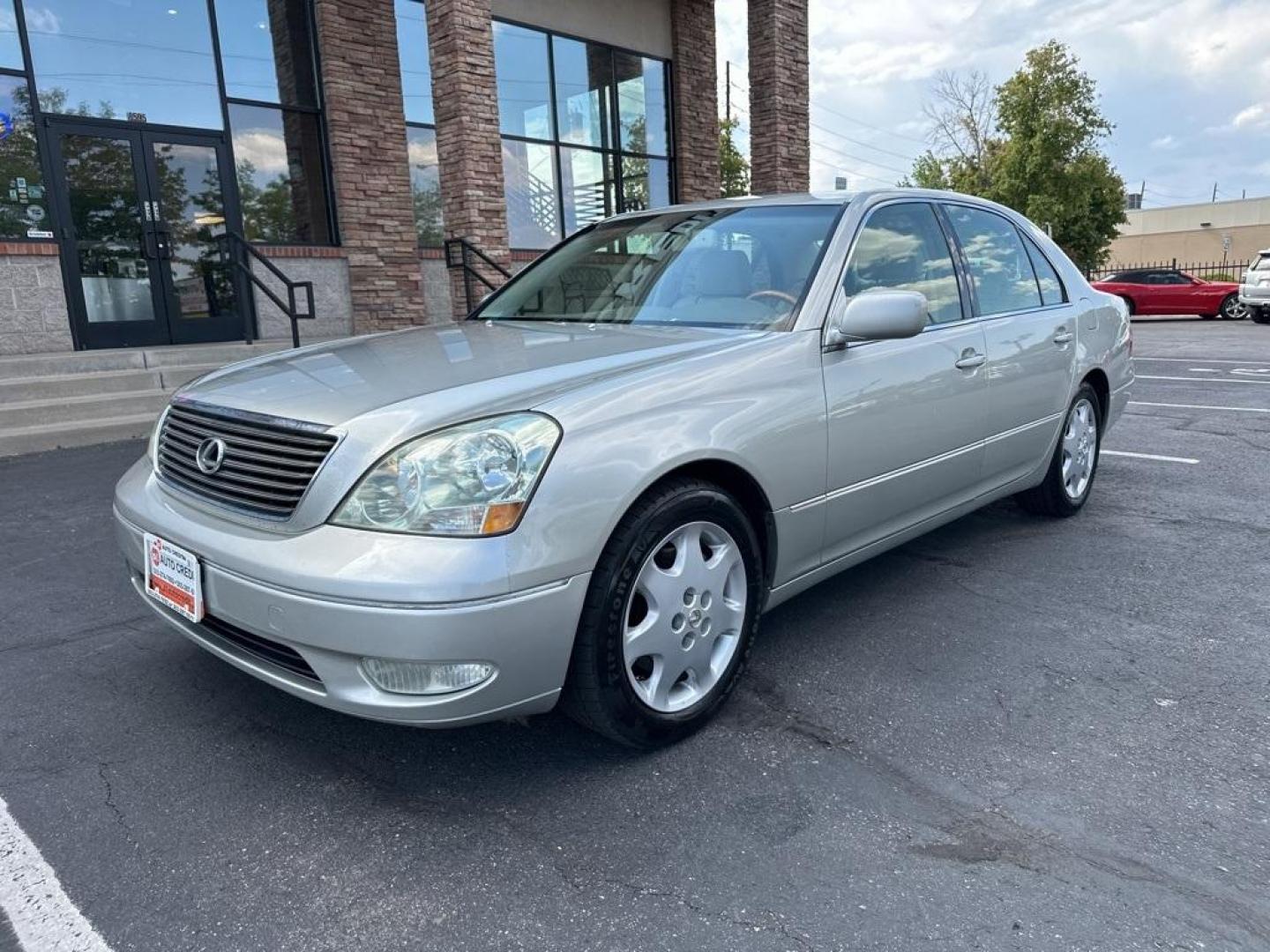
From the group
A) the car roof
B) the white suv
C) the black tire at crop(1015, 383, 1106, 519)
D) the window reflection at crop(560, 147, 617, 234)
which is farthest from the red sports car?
the car roof

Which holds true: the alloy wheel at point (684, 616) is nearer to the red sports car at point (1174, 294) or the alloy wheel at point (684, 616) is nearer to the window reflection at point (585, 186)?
the window reflection at point (585, 186)

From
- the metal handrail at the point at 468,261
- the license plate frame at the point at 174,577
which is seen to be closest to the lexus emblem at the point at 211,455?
the license plate frame at the point at 174,577

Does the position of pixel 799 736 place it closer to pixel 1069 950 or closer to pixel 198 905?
pixel 1069 950

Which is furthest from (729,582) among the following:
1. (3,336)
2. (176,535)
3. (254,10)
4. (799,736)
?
(254,10)

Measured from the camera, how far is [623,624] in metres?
2.33

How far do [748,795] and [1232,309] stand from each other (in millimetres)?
26060

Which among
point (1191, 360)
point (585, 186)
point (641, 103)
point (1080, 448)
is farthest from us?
point (641, 103)

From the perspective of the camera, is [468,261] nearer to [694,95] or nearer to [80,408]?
[80,408]

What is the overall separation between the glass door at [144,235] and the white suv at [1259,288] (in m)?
21.5

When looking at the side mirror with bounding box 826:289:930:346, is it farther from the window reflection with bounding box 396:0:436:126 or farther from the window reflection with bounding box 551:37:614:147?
the window reflection with bounding box 551:37:614:147

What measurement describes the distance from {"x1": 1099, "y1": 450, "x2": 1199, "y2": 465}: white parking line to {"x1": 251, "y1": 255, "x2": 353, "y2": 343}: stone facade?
27.2 feet

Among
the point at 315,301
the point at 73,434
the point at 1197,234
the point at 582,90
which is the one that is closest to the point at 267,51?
the point at 315,301

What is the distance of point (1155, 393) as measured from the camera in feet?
31.7

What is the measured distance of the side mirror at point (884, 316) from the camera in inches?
112
